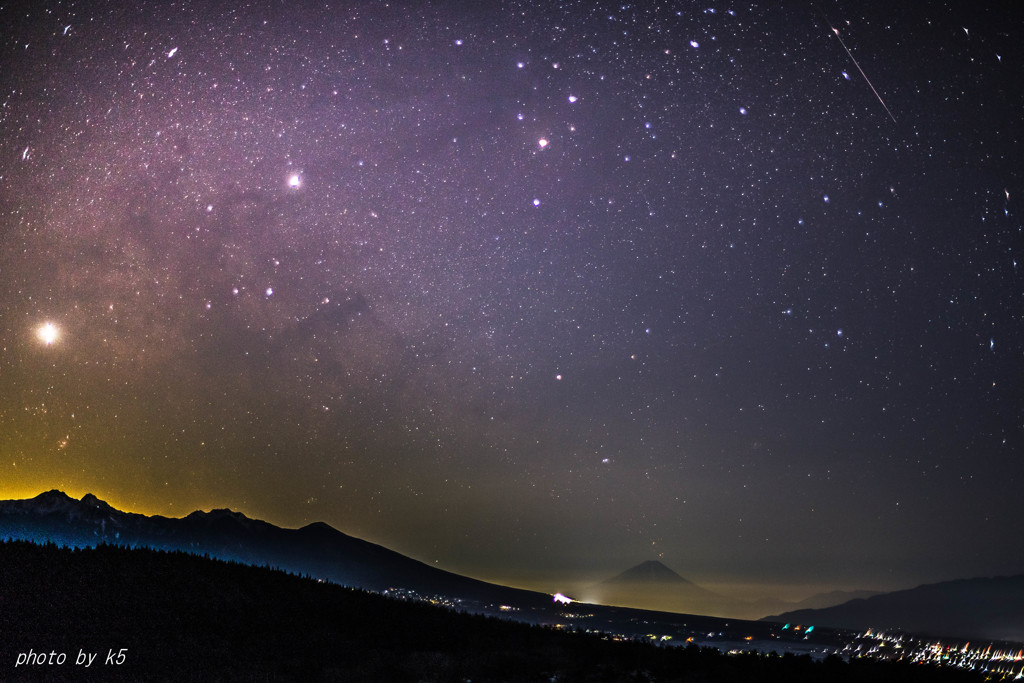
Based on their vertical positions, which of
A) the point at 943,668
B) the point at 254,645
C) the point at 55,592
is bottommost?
the point at 943,668

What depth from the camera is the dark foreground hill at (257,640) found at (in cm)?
2194

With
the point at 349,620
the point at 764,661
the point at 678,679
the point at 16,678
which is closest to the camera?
the point at 16,678

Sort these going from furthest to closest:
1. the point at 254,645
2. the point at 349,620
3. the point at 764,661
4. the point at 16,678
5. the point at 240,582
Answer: the point at 240,582 → the point at 349,620 → the point at 764,661 → the point at 254,645 → the point at 16,678

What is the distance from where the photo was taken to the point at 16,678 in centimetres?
1855

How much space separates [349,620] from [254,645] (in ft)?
20.2

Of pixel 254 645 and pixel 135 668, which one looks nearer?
pixel 135 668

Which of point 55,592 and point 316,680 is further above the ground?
point 55,592

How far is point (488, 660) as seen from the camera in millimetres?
26422

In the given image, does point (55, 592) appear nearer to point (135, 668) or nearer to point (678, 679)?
point (135, 668)

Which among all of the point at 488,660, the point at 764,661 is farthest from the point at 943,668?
the point at 488,660

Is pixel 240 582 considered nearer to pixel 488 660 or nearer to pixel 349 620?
pixel 349 620

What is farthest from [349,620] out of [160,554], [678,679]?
[678,679]

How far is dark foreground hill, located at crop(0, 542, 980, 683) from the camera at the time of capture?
21.9m

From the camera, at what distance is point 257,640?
2638 cm
